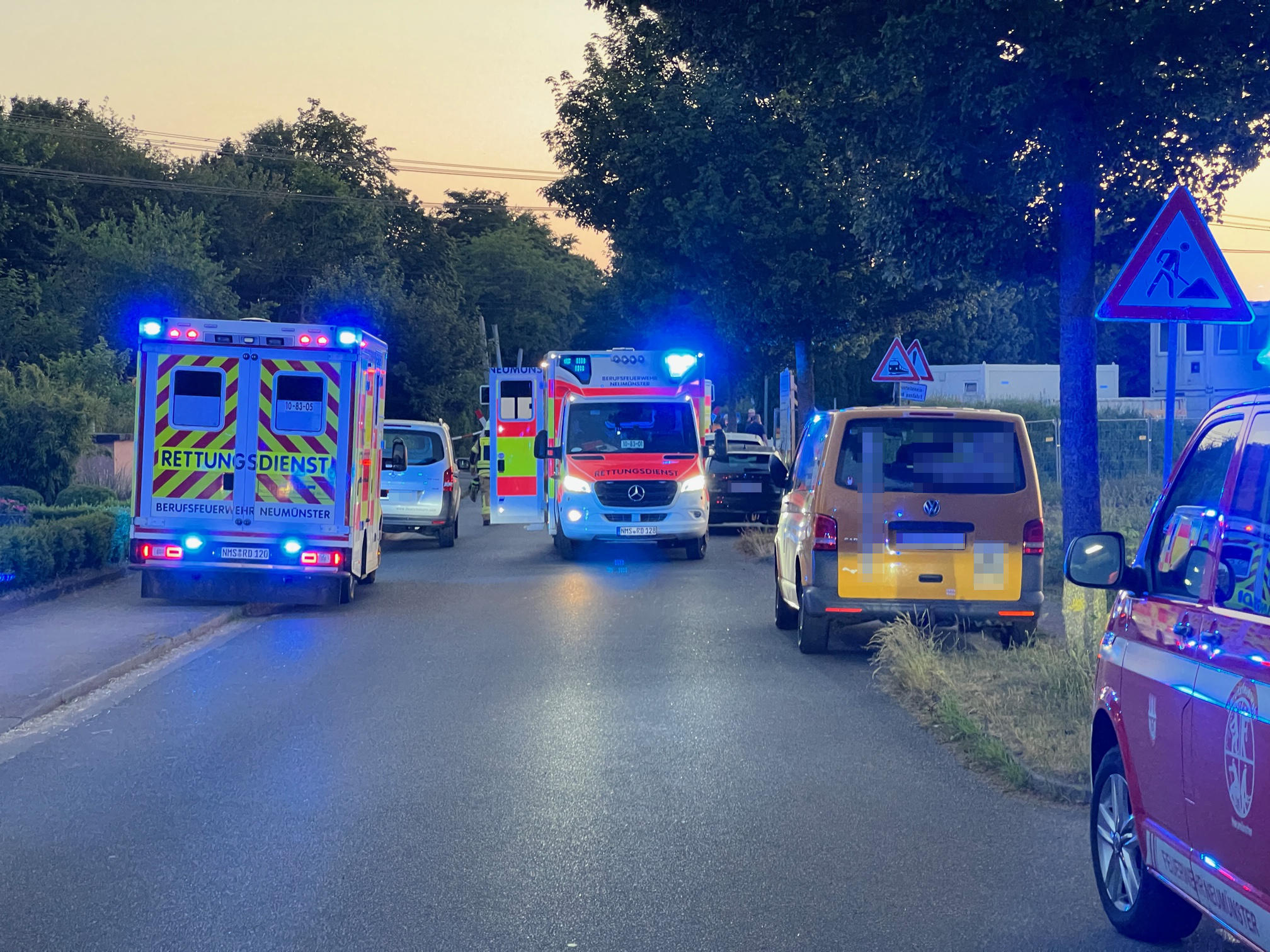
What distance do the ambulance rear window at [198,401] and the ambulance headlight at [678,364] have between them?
8110mm

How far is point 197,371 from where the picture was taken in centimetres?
1502

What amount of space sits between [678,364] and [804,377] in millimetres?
10661

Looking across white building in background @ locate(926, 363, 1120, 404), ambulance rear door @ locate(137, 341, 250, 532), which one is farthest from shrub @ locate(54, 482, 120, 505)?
white building in background @ locate(926, 363, 1120, 404)

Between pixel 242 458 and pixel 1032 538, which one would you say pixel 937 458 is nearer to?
pixel 1032 538

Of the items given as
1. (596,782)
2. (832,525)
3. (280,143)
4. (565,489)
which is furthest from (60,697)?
(280,143)

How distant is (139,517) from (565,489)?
7.36 metres

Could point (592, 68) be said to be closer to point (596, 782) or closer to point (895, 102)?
point (895, 102)

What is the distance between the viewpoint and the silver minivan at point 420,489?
23484mm

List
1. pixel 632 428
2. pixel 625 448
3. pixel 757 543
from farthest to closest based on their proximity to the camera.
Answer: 1. pixel 757 543
2. pixel 632 428
3. pixel 625 448

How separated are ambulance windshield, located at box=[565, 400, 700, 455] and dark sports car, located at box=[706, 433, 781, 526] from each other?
12.2 feet

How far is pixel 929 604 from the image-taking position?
11195mm

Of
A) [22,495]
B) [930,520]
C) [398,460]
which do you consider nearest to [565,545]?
[398,460]

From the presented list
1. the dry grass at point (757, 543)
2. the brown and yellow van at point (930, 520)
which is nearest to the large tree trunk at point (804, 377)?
the dry grass at point (757, 543)

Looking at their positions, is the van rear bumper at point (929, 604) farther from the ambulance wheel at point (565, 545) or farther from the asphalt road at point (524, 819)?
the ambulance wheel at point (565, 545)
